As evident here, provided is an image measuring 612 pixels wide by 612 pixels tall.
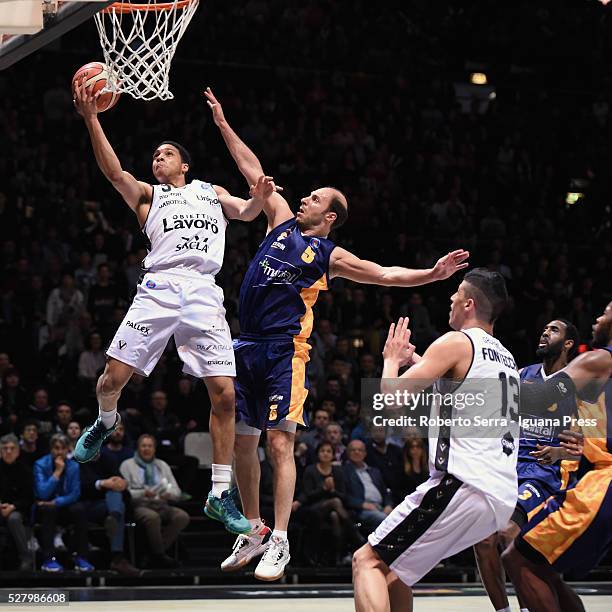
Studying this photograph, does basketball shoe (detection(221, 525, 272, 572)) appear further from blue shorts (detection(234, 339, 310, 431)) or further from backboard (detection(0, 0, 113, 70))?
backboard (detection(0, 0, 113, 70))

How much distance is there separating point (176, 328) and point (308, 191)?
890 centimetres

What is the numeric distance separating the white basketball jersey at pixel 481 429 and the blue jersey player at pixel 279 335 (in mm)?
1568

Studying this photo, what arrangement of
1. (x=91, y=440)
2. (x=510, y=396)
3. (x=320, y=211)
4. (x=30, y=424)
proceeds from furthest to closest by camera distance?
(x=30, y=424)
(x=320, y=211)
(x=91, y=440)
(x=510, y=396)

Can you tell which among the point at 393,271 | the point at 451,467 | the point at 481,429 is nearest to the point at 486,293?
the point at 481,429

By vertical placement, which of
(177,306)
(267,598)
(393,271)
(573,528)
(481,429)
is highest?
(393,271)

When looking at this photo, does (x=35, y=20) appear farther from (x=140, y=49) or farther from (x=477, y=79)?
(x=477, y=79)

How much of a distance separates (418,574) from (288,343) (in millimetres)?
2155

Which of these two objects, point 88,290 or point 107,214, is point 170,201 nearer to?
point 88,290

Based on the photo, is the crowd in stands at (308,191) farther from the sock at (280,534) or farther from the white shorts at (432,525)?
the white shorts at (432,525)

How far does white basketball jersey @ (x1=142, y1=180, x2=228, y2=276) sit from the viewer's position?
725 centimetres

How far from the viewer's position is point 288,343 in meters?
7.41

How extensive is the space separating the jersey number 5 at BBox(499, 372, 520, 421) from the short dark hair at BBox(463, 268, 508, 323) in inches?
13.6

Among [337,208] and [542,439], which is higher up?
[337,208]

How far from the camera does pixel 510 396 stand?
5.81 m
